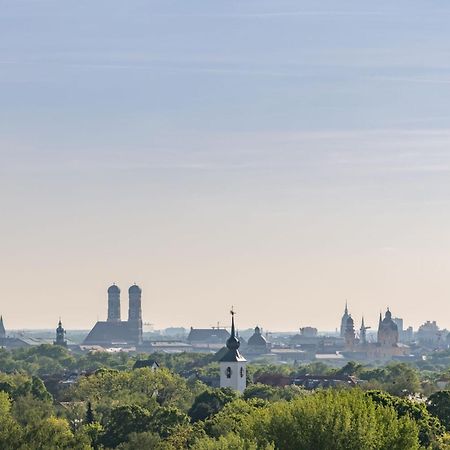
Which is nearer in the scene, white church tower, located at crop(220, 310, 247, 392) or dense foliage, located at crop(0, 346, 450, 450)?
dense foliage, located at crop(0, 346, 450, 450)

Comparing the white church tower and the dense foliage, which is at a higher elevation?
the white church tower

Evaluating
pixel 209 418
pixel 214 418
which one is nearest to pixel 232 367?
pixel 209 418

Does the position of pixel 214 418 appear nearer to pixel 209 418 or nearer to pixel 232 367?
pixel 209 418

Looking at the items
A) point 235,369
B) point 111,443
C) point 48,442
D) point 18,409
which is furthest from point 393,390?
point 48,442

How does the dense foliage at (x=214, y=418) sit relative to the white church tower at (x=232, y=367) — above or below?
below

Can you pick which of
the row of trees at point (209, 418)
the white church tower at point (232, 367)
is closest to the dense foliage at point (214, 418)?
the row of trees at point (209, 418)

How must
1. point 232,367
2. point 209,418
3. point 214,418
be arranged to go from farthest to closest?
point 232,367
point 209,418
point 214,418

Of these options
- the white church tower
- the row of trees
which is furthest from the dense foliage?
the white church tower

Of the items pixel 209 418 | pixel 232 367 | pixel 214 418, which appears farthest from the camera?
pixel 232 367

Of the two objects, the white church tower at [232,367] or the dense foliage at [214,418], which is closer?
the dense foliage at [214,418]

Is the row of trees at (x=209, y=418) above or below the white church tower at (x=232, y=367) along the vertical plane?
below

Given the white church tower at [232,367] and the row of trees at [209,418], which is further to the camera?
the white church tower at [232,367]

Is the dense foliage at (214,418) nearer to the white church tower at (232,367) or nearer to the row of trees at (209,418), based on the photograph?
the row of trees at (209,418)

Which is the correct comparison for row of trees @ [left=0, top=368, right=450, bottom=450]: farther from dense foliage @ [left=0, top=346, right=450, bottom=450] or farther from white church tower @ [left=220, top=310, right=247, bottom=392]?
white church tower @ [left=220, top=310, right=247, bottom=392]
